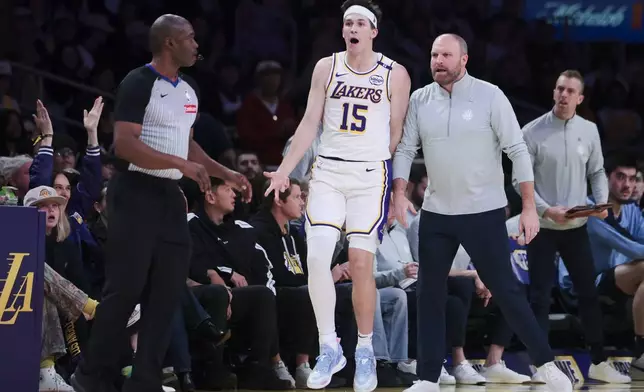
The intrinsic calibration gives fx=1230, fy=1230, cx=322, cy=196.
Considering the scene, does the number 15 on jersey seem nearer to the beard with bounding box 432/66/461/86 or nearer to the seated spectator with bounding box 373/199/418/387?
the beard with bounding box 432/66/461/86

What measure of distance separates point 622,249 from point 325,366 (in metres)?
3.99

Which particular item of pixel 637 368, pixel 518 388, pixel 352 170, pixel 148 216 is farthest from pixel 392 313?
pixel 148 216

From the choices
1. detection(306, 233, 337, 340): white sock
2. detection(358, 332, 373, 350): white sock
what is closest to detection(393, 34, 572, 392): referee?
detection(358, 332, 373, 350): white sock

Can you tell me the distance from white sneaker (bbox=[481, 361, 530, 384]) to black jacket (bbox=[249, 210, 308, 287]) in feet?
5.15

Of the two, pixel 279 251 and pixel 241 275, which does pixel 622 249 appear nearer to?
pixel 279 251

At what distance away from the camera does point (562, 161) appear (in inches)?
345

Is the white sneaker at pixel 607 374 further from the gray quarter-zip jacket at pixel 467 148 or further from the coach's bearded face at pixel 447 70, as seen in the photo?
the coach's bearded face at pixel 447 70

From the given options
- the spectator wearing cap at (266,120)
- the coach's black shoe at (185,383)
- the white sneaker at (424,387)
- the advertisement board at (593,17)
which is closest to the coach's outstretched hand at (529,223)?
the white sneaker at (424,387)

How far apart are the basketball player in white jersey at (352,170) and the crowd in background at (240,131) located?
1.15 meters

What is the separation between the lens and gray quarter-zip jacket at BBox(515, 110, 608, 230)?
28.8 feet

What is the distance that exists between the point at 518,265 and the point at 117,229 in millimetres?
4681

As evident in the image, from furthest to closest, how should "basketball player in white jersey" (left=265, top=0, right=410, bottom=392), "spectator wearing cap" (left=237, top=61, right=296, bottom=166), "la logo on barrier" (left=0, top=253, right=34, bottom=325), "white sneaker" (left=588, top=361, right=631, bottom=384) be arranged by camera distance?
"spectator wearing cap" (left=237, top=61, right=296, bottom=166), "white sneaker" (left=588, top=361, right=631, bottom=384), "basketball player in white jersey" (left=265, top=0, right=410, bottom=392), "la logo on barrier" (left=0, top=253, right=34, bottom=325)

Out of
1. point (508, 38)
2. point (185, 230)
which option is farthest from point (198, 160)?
point (508, 38)

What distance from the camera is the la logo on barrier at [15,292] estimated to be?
20.4ft
